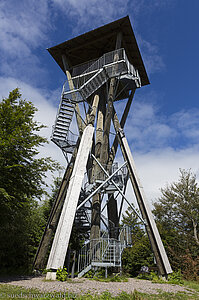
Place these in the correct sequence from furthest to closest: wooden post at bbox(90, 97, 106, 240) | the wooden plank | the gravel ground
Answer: wooden post at bbox(90, 97, 106, 240) < the wooden plank < the gravel ground

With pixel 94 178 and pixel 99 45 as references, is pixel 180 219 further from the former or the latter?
pixel 99 45

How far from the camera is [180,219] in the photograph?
16.2 meters

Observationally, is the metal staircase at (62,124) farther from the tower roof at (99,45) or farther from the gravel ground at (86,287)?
the gravel ground at (86,287)

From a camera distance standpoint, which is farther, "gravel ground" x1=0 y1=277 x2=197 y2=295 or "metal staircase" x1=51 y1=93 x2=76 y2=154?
"metal staircase" x1=51 y1=93 x2=76 y2=154

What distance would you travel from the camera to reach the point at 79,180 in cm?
765

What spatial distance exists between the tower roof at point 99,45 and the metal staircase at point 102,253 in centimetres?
1079

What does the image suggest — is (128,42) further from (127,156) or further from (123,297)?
(123,297)

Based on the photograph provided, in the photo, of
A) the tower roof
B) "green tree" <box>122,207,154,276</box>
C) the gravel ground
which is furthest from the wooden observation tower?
"green tree" <box>122,207,154,276</box>

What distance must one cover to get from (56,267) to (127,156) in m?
5.79

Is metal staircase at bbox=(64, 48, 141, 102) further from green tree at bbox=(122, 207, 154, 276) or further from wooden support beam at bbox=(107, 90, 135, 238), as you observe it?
green tree at bbox=(122, 207, 154, 276)

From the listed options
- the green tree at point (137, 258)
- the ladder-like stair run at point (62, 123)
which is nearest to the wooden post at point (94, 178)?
the ladder-like stair run at point (62, 123)

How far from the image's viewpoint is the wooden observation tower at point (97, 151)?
326 inches

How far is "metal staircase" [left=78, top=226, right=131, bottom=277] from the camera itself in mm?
8102

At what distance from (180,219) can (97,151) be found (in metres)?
9.80
